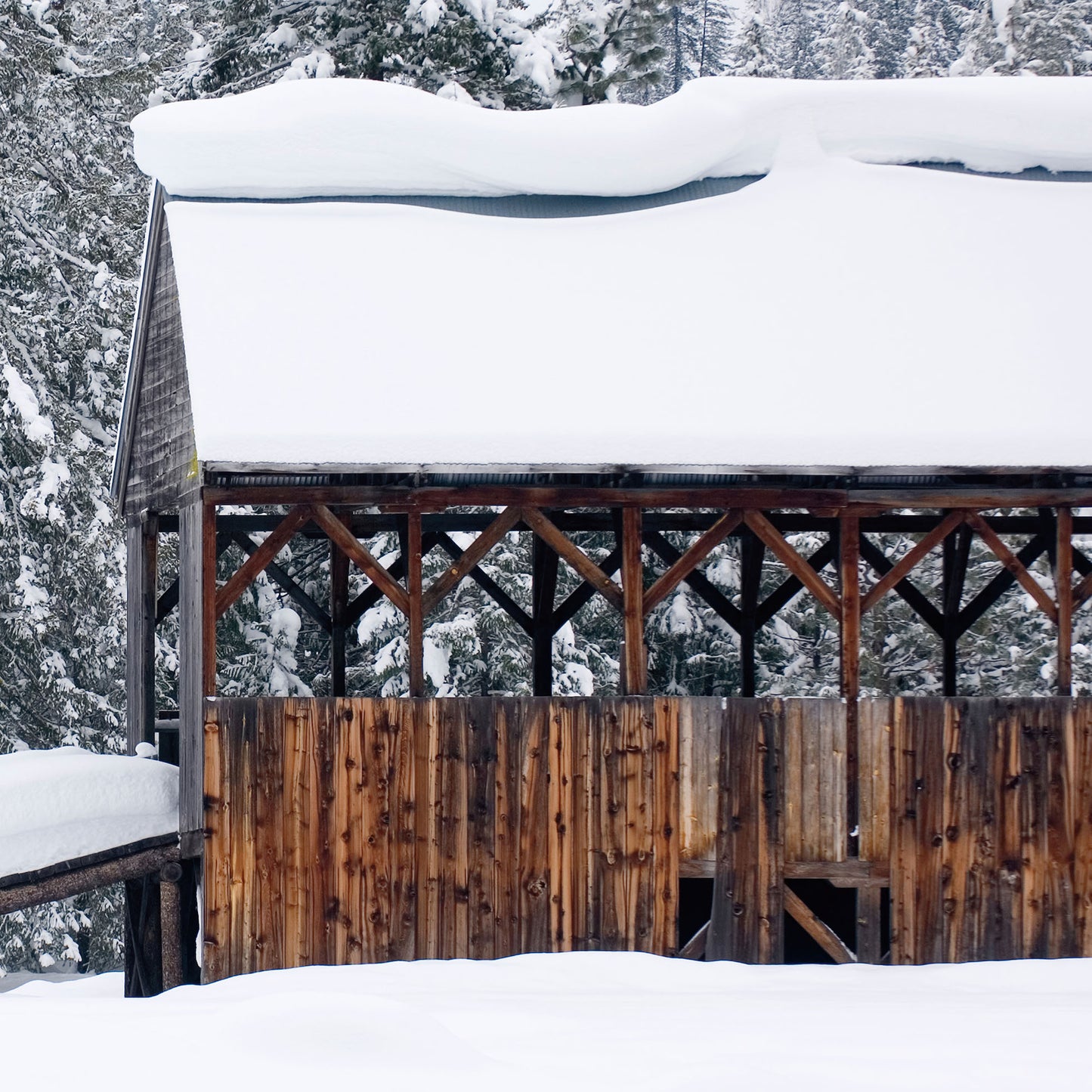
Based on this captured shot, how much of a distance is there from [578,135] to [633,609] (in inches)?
184

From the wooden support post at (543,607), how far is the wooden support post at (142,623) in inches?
143

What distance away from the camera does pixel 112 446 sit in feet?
72.1

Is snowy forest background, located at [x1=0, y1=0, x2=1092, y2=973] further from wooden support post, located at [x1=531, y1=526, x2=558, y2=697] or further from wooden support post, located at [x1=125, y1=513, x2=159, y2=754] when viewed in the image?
wooden support post, located at [x1=531, y1=526, x2=558, y2=697]

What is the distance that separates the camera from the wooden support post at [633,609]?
9695mm

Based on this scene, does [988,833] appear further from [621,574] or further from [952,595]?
[952,595]

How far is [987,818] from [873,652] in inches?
530

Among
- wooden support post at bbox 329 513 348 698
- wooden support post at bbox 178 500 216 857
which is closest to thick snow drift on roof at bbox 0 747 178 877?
wooden support post at bbox 178 500 216 857

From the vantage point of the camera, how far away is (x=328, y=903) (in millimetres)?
9383

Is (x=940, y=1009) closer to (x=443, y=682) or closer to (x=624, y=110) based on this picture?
(x=624, y=110)

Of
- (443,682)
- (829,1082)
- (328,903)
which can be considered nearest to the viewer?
(829,1082)

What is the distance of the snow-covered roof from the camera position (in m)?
9.37

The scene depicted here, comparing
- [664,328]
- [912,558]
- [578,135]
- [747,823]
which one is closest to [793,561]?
[912,558]

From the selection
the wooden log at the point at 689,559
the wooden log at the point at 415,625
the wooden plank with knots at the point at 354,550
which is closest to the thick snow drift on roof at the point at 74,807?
the wooden log at the point at 415,625

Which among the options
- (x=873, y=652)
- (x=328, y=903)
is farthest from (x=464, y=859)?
(x=873, y=652)
